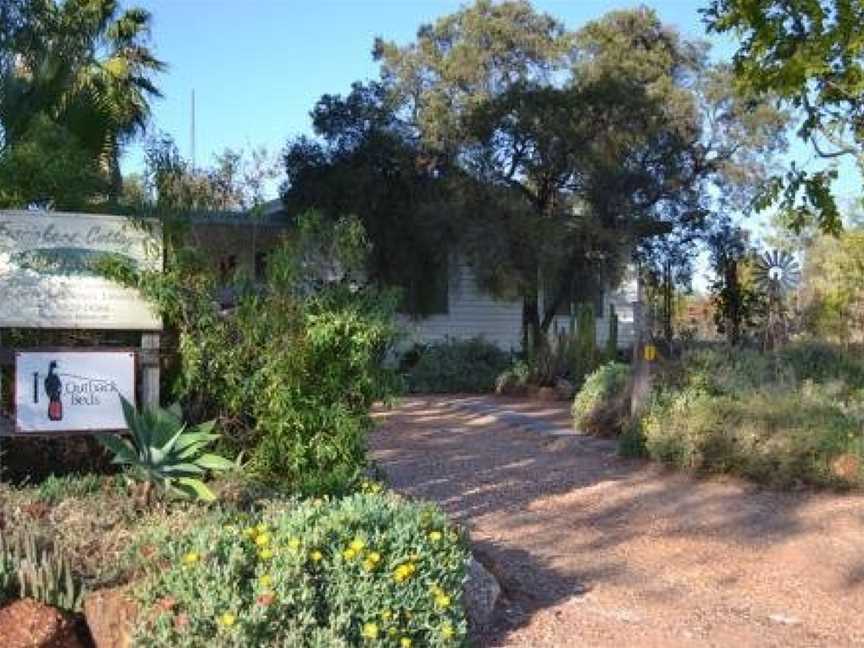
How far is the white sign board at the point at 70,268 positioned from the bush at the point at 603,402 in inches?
277

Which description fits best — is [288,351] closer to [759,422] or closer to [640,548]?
[640,548]

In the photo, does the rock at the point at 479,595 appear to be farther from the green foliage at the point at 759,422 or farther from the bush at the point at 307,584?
the green foliage at the point at 759,422

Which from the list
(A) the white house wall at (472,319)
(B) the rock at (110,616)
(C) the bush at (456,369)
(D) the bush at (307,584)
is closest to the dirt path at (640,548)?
(D) the bush at (307,584)

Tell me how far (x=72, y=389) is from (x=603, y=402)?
7.73 m

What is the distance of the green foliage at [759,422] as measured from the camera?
9.55 m

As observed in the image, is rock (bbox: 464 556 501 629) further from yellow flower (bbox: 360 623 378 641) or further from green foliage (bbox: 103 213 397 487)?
green foliage (bbox: 103 213 397 487)

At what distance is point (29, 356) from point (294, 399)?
165 centimetres

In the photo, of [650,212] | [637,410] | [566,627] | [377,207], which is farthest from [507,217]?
[566,627]

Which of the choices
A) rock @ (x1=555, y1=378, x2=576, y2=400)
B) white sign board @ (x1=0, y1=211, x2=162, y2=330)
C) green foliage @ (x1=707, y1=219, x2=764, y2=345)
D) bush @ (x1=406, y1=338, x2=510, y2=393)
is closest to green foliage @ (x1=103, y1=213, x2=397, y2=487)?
white sign board @ (x1=0, y1=211, x2=162, y2=330)

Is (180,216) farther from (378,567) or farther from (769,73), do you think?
(769,73)

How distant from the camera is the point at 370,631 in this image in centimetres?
439

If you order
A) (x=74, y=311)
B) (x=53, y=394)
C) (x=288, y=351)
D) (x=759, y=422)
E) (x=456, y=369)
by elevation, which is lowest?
(x=456, y=369)

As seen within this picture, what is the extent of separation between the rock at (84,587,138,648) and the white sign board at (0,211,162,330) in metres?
2.71

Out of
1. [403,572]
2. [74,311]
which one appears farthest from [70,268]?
[403,572]
